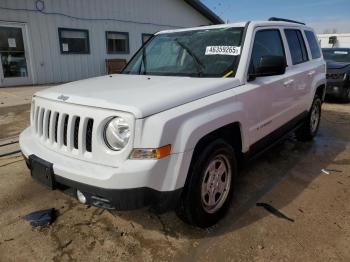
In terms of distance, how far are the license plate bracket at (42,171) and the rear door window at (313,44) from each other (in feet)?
14.3

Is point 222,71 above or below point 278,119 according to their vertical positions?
above

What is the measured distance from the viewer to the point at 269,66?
2.97 meters

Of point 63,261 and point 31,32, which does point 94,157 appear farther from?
point 31,32

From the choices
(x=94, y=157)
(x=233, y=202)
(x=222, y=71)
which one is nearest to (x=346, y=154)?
(x=233, y=202)

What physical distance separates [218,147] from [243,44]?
121 centimetres

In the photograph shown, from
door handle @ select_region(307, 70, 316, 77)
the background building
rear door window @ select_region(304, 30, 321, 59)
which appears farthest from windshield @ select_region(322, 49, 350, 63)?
the background building

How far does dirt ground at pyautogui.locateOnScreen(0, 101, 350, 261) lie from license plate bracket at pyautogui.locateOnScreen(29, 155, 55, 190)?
0.19m

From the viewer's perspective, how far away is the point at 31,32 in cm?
1118

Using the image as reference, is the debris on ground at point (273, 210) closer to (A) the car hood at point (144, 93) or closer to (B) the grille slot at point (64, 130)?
(A) the car hood at point (144, 93)

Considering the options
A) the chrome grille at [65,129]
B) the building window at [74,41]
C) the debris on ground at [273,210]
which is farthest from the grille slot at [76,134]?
the building window at [74,41]

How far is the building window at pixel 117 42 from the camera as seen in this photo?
13974 mm

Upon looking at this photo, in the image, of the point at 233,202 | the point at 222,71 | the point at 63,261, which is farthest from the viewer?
the point at 233,202

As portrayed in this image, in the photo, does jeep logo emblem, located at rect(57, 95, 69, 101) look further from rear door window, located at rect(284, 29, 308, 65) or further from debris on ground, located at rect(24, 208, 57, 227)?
rear door window, located at rect(284, 29, 308, 65)

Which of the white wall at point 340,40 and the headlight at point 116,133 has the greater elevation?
the white wall at point 340,40
